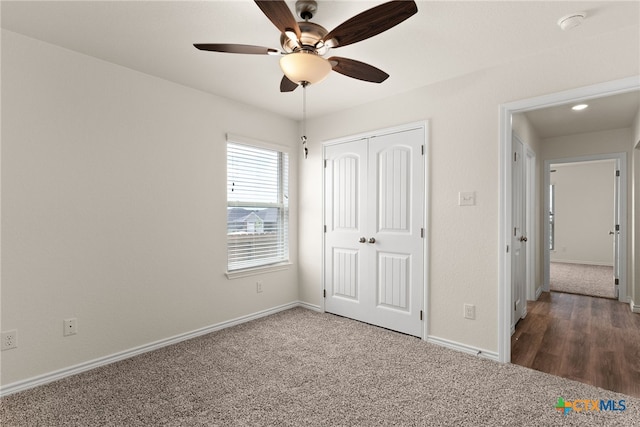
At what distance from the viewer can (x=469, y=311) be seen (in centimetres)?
284

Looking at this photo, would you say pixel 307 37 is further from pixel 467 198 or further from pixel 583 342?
pixel 583 342

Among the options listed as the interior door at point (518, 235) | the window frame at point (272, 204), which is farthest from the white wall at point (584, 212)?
the window frame at point (272, 204)

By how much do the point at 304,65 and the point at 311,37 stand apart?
0.19 meters

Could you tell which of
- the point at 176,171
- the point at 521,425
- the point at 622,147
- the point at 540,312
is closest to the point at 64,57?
the point at 176,171

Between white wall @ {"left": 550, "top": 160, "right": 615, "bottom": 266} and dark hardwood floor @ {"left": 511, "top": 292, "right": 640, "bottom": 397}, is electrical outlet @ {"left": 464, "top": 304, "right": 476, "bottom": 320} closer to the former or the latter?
dark hardwood floor @ {"left": 511, "top": 292, "right": 640, "bottom": 397}

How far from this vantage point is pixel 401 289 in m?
3.33

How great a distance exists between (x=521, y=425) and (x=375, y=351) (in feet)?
3.96

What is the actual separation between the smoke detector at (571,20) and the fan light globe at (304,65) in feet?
4.91

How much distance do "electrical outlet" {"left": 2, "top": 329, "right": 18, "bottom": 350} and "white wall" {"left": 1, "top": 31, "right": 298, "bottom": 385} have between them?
3 centimetres

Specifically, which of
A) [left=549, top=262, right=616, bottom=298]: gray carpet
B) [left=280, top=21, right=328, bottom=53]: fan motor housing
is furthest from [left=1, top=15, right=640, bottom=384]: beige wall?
[left=549, top=262, right=616, bottom=298]: gray carpet

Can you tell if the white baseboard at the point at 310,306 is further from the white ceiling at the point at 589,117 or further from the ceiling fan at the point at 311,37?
the white ceiling at the point at 589,117

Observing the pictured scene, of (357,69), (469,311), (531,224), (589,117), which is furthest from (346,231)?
(589,117)

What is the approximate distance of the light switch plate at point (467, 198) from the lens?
2.82 meters

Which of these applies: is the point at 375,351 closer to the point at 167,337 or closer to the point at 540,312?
the point at 167,337
